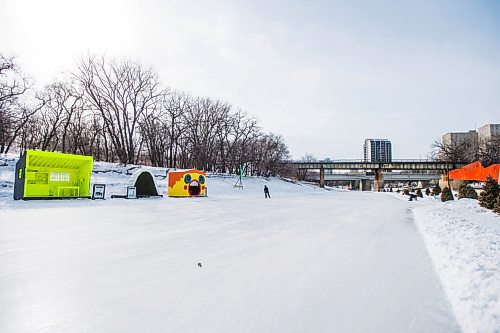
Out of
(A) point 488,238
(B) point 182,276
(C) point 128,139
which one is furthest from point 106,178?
(A) point 488,238

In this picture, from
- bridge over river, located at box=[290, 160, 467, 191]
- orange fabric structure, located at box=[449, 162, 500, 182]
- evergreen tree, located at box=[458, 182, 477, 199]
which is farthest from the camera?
bridge over river, located at box=[290, 160, 467, 191]

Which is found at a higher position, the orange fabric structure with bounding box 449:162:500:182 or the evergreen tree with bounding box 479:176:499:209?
the orange fabric structure with bounding box 449:162:500:182

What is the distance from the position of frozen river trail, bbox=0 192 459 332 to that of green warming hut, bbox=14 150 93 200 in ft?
33.1

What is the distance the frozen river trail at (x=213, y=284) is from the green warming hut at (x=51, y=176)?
10102 millimetres

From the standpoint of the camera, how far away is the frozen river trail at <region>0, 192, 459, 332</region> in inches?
114

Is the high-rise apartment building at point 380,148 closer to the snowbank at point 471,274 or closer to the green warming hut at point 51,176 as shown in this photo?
the green warming hut at point 51,176

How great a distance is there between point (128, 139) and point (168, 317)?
3994cm

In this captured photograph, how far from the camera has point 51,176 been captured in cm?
1648

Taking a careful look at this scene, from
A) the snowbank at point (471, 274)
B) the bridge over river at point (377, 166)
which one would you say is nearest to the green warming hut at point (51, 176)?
the snowbank at point (471, 274)

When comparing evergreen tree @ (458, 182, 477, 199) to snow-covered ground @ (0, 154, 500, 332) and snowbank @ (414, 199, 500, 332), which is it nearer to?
snowbank @ (414, 199, 500, 332)

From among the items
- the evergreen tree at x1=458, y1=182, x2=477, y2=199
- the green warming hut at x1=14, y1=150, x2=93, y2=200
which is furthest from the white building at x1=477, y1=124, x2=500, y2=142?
the green warming hut at x1=14, y1=150, x2=93, y2=200

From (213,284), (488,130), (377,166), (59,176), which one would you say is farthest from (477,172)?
Result: (488,130)

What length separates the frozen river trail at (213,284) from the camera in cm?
289

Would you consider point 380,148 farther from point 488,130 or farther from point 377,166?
point 377,166
